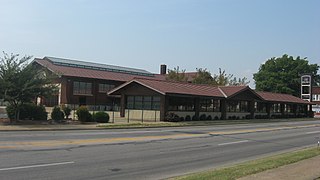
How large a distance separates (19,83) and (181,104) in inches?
747

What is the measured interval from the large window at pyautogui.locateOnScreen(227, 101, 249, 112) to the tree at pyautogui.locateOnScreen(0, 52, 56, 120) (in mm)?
27276

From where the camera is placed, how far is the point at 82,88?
218 ft

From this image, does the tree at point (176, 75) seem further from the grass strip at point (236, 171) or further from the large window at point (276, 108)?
the grass strip at point (236, 171)

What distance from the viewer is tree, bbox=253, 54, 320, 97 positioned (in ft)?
342

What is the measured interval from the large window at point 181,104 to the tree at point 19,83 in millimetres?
15181

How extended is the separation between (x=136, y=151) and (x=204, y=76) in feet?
206

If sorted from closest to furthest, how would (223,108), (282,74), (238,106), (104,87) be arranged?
1. (223,108)
2. (238,106)
3. (104,87)
4. (282,74)

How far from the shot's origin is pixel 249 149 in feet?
59.7

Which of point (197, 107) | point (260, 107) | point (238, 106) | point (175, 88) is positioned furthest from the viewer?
point (260, 107)

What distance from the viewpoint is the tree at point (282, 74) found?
342ft

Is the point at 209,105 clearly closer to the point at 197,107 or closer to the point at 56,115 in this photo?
the point at 197,107

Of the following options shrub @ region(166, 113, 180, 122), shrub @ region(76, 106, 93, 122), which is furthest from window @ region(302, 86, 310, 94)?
shrub @ region(76, 106, 93, 122)

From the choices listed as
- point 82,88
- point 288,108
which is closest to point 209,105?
point 82,88

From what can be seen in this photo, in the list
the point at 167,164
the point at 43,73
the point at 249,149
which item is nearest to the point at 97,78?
the point at 43,73
